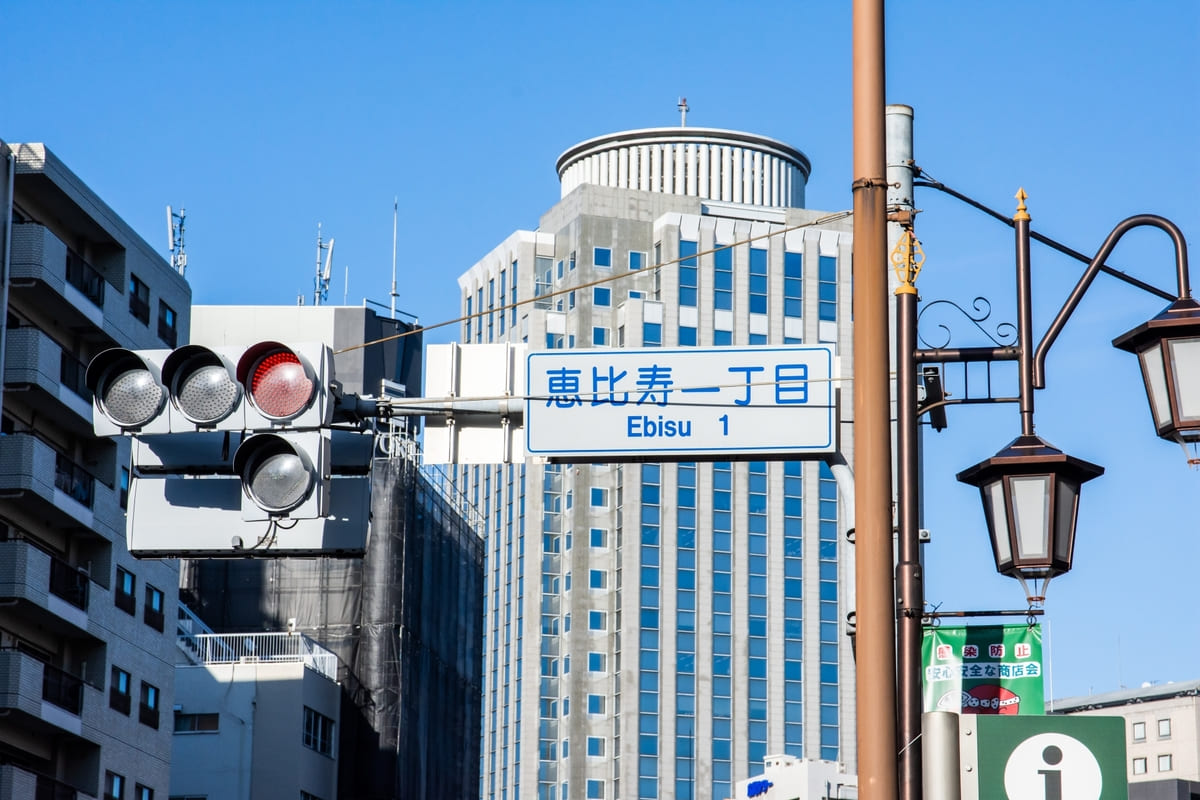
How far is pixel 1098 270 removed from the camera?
11.6 meters

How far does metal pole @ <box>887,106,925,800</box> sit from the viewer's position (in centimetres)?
1027

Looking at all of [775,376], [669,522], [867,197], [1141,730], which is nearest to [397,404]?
[775,376]

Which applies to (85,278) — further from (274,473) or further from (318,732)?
(274,473)

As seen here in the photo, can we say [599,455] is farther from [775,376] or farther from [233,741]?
[233,741]

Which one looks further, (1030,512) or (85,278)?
(85,278)

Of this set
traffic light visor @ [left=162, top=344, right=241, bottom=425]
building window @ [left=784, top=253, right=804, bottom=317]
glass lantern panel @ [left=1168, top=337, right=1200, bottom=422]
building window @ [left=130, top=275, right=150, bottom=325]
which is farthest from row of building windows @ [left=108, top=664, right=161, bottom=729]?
building window @ [left=784, top=253, right=804, bottom=317]

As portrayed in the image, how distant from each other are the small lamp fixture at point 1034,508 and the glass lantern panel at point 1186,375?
1.94 ft

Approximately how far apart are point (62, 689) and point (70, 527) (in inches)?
185

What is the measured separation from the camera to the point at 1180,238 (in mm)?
11477

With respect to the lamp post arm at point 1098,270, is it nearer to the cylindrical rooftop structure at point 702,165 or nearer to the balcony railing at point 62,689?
the balcony railing at point 62,689

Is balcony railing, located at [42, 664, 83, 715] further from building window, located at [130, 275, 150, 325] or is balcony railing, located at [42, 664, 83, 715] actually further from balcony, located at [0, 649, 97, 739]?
building window, located at [130, 275, 150, 325]

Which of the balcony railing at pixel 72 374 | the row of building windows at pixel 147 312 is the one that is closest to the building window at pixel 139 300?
the row of building windows at pixel 147 312

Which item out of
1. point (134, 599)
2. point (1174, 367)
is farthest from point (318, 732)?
point (1174, 367)

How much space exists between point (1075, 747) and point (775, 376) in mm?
3592
